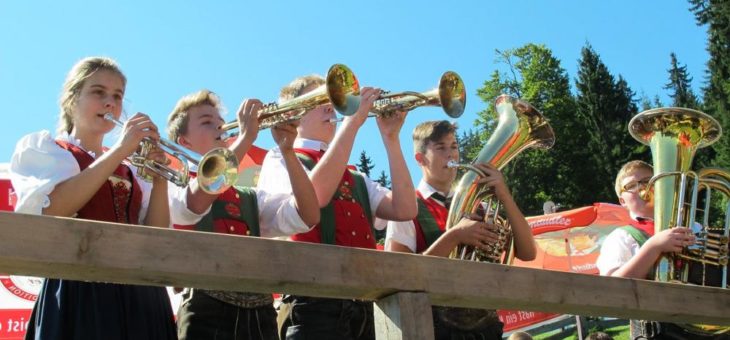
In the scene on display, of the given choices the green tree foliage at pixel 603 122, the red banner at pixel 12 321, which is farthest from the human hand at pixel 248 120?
the green tree foliage at pixel 603 122

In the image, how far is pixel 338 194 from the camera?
15.1 feet

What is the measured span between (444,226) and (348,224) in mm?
876

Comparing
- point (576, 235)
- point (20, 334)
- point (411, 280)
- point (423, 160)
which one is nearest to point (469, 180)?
point (423, 160)

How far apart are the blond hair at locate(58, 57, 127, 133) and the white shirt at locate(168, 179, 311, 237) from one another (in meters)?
0.54

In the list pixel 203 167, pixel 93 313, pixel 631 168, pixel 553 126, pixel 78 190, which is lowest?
pixel 93 313

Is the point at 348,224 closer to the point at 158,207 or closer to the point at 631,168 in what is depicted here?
the point at 158,207

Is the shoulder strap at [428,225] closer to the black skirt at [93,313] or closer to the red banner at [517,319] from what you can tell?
the black skirt at [93,313]

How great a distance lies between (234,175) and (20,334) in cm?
442

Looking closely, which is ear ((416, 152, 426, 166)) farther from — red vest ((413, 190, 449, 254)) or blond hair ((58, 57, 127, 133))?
blond hair ((58, 57, 127, 133))

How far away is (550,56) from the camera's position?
153 feet

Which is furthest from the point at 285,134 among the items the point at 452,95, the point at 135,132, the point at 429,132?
the point at 429,132

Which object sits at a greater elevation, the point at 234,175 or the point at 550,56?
the point at 550,56

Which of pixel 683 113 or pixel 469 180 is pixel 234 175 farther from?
pixel 683 113

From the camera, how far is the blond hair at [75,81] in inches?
153
